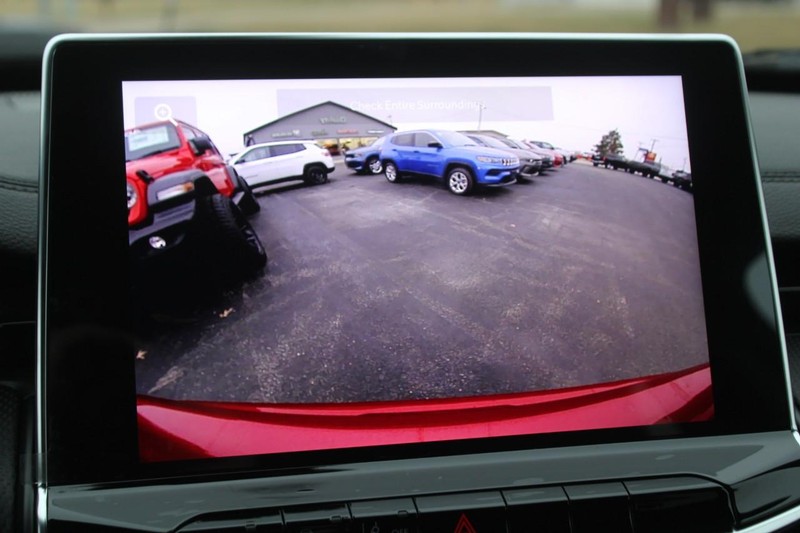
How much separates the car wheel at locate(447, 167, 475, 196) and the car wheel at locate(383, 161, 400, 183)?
0.26 feet

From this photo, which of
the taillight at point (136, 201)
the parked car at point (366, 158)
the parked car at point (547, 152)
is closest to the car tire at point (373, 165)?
the parked car at point (366, 158)

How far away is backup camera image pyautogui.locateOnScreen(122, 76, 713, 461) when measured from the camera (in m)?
1.03

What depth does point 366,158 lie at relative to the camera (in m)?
1.13

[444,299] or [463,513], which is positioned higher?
[444,299]

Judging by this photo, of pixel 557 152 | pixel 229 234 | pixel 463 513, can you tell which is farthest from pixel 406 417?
pixel 557 152

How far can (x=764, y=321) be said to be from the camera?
3.75ft

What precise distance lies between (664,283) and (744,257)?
14cm

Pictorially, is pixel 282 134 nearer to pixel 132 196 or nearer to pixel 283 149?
pixel 283 149

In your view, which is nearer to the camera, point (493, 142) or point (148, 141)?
point (148, 141)

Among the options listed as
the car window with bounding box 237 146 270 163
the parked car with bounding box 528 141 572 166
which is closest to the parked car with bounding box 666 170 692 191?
the parked car with bounding box 528 141 572 166

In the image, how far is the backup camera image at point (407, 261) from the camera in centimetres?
103

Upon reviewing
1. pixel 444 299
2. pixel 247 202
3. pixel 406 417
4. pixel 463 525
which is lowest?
pixel 463 525

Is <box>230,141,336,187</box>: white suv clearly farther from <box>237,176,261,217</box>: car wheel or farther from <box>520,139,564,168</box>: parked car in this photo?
<box>520,139,564,168</box>: parked car

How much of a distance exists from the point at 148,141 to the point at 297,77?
0.23 metres
